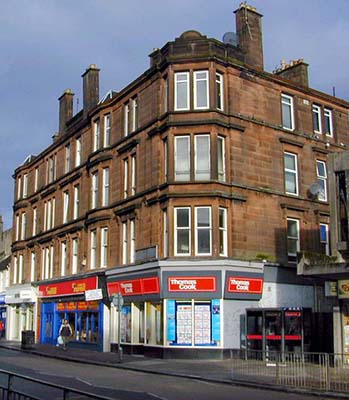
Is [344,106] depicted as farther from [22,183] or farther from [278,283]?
[22,183]

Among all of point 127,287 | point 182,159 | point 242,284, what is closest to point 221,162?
point 182,159

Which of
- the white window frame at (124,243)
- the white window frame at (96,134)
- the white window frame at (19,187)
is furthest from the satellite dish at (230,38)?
the white window frame at (19,187)

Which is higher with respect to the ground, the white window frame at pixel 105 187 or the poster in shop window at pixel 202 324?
the white window frame at pixel 105 187

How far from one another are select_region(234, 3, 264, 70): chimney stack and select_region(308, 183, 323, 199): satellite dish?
6820 millimetres

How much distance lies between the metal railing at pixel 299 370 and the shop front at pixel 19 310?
26396 mm

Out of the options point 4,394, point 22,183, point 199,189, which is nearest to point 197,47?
point 199,189

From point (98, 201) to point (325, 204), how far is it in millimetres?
12818

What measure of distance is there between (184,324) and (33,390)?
54.3 feet

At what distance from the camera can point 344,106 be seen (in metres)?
34.8

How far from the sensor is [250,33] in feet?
103

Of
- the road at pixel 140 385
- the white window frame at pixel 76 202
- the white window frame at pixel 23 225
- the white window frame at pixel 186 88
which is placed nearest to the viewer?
the road at pixel 140 385

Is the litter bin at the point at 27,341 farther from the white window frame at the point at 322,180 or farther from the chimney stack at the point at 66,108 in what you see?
the white window frame at the point at 322,180

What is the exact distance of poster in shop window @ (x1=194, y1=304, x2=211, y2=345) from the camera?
2598 centimetres

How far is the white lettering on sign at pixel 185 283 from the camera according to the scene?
26.3 meters
